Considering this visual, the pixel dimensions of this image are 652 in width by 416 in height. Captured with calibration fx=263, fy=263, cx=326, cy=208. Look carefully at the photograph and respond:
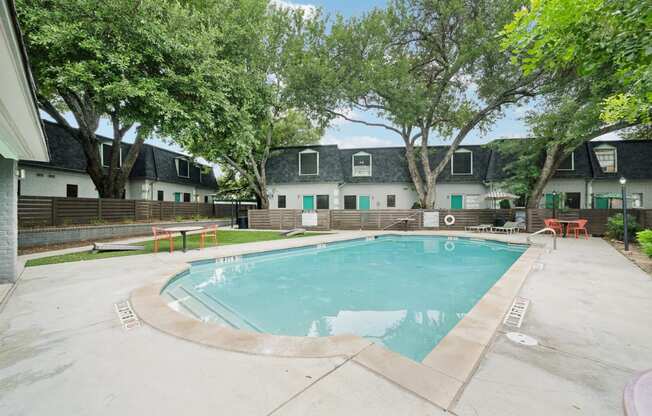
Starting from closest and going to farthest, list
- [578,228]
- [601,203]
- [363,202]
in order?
[578,228] < [601,203] < [363,202]

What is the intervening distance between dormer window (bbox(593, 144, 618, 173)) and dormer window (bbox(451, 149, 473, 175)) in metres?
7.89

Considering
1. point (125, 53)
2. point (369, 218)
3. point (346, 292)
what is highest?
point (125, 53)

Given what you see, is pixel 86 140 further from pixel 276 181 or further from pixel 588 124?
pixel 588 124

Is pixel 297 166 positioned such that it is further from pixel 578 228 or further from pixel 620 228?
pixel 620 228

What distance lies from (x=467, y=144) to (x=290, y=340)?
72.3ft

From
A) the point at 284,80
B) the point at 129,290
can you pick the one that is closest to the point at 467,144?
the point at 284,80

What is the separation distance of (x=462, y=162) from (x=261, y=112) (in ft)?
50.9

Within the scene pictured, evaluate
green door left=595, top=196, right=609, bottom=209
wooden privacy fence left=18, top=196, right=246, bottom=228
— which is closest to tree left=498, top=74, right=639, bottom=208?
green door left=595, top=196, right=609, bottom=209

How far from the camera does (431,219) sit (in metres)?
16.1

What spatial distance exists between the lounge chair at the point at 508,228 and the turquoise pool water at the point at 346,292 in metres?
4.76

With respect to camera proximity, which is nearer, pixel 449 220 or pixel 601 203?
pixel 449 220

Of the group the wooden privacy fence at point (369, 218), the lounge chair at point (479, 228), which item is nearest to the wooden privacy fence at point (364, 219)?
the wooden privacy fence at point (369, 218)

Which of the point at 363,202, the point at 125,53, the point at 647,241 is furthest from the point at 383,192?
the point at 125,53

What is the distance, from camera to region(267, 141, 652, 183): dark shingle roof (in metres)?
17.5
